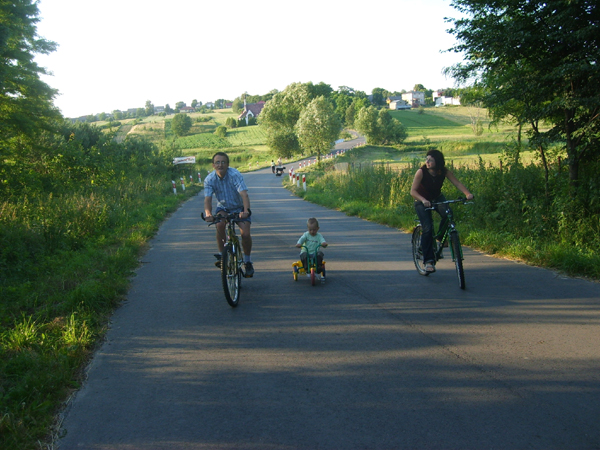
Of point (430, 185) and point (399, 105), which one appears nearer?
point (430, 185)

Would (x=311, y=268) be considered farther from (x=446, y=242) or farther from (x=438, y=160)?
(x=438, y=160)

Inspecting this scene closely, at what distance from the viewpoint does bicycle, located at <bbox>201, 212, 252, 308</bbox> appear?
636 cm

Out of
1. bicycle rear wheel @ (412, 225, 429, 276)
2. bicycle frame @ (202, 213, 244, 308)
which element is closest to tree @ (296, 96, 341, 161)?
bicycle rear wheel @ (412, 225, 429, 276)

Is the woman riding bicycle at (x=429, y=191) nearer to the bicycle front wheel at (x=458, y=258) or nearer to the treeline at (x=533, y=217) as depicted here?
the bicycle front wheel at (x=458, y=258)

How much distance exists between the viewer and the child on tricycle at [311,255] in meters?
7.57

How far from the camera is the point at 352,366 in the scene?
4.49 m

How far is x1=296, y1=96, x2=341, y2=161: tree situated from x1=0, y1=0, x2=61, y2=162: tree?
37728 millimetres

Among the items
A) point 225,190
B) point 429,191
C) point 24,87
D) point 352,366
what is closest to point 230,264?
point 225,190

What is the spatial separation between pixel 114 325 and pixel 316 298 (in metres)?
2.52

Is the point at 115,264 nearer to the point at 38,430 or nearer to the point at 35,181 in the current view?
the point at 38,430

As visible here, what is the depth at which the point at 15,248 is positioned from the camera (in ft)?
30.8

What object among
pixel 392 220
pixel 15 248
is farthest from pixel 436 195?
pixel 15 248

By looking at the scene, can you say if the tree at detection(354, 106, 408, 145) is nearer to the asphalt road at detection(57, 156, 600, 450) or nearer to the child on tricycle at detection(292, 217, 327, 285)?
the asphalt road at detection(57, 156, 600, 450)

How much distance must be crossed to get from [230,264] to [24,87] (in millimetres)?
22358
